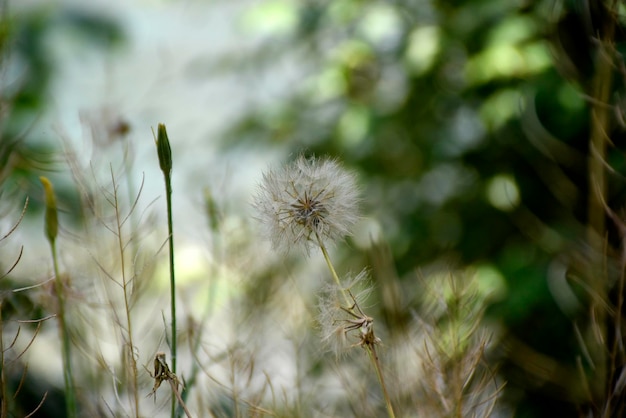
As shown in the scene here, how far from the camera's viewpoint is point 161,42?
105cm

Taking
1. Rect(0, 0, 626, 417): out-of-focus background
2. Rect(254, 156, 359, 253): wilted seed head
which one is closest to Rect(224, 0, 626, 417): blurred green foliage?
Rect(0, 0, 626, 417): out-of-focus background

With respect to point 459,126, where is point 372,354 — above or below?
below

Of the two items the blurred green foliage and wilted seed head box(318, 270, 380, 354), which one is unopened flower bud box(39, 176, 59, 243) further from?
the blurred green foliage

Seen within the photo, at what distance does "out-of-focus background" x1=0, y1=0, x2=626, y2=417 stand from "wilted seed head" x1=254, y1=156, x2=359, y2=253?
0.08 meters

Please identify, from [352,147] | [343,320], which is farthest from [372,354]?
[352,147]

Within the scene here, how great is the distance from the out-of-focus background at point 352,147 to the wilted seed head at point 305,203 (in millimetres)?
84

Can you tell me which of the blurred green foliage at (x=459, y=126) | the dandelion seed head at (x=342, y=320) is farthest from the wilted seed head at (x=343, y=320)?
the blurred green foliage at (x=459, y=126)

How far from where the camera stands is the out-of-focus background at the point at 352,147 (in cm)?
43

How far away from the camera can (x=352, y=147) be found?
2.80 ft

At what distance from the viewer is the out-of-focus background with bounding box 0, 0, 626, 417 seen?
0.43 m

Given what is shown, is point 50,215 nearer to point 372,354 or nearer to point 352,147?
point 372,354

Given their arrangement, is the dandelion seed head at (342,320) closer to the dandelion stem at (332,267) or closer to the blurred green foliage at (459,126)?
the dandelion stem at (332,267)

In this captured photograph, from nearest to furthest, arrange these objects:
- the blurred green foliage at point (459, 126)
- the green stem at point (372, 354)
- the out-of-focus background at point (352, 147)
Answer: the green stem at point (372, 354)
the out-of-focus background at point (352, 147)
the blurred green foliage at point (459, 126)

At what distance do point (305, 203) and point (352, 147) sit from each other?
601mm
